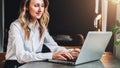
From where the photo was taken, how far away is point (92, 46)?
131cm

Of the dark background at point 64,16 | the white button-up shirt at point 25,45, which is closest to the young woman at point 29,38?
the white button-up shirt at point 25,45

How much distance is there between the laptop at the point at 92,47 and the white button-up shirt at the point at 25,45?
14cm

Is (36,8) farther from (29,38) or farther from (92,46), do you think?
(92,46)

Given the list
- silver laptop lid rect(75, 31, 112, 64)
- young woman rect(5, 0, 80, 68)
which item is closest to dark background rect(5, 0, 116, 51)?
young woman rect(5, 0, 80, 68)

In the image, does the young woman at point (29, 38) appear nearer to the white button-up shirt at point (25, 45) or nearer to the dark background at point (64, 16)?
the white button-up shirt at point (25, 45)

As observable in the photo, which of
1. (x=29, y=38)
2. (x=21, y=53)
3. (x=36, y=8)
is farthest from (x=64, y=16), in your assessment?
(x=21, y=53)

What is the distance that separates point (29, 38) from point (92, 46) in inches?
18.1

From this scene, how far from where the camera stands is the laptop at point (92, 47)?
124 centimetres

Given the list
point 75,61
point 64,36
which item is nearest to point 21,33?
point 75,61

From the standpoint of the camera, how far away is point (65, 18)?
3184 mm

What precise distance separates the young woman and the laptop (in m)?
0.08

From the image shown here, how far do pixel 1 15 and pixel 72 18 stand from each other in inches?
36.5

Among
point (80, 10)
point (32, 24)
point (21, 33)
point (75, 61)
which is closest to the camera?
point (75, 61)

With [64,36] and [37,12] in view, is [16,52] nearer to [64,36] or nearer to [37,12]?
[37,12]
